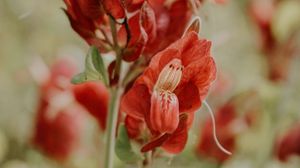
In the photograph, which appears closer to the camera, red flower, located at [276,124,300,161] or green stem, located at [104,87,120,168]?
green stem, located at [104,87,120,168]

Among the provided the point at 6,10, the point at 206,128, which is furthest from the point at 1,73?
the point at 206,128

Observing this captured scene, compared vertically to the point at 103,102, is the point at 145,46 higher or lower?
higher

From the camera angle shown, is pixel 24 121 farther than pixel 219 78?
Yes

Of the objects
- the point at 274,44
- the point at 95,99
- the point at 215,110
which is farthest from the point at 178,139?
the point at 274,44

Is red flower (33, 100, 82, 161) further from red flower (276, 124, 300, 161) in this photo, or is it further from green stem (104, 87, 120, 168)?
green stem (104, 87, 120, 168)

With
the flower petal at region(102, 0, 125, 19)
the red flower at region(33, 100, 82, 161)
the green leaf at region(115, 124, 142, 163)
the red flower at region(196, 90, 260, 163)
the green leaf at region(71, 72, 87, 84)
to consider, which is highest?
the flower petal at region(102, 0, 125, 19)

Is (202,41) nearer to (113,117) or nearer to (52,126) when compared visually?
(113,117)

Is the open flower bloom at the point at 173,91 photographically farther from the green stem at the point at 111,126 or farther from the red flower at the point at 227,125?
the red flower at the point at 227,125

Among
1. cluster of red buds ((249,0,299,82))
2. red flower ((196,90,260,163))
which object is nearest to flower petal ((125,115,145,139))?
red flower ((196,90,260,163))
